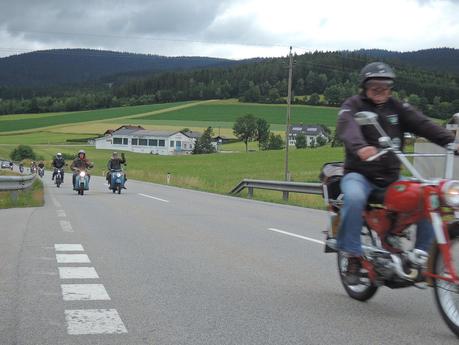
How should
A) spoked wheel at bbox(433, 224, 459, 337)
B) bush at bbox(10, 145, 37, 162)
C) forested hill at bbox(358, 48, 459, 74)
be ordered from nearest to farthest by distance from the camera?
spoked wheel at bbox(433, 224, 459, 337), bush at bbox(10, 145, 37, 162), forested hill at bbox(358, 48, 459, 74)

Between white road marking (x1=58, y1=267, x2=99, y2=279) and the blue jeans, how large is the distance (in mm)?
2919

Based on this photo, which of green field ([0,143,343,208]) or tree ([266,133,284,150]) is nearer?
green field ([0,143,343,208])

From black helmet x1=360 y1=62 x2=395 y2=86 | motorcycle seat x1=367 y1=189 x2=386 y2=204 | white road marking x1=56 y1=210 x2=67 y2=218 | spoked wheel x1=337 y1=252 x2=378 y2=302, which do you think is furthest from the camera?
white road marking x1=56 y1=210 x2=67 y2=218

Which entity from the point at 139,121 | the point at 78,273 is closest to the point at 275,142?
the point at 139,121

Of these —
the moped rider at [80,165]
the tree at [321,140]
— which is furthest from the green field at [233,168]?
the tree at [321,140]

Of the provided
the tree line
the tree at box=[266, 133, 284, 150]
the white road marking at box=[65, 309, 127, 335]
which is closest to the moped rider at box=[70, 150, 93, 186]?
the white road marking at box=[65, 309, 127, 335]

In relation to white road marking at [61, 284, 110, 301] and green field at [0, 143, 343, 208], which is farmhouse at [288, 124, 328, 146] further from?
white road marking at [61, 284, 110, 301]

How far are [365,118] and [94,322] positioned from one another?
2.60 metres

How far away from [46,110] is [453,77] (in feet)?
307

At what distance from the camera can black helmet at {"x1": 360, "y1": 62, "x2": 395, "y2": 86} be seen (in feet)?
17.2

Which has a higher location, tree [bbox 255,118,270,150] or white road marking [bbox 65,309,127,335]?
white road marking [bbox 65,309,127,335]

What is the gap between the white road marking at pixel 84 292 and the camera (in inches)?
233

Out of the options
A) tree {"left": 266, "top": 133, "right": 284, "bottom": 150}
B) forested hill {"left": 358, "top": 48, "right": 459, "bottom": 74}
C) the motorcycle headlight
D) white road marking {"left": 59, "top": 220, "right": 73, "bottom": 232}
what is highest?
forested hill {"left": 358, "top": 48, "right": 459, "bottom": 74}

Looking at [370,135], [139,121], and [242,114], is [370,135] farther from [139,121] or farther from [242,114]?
[242,114]
